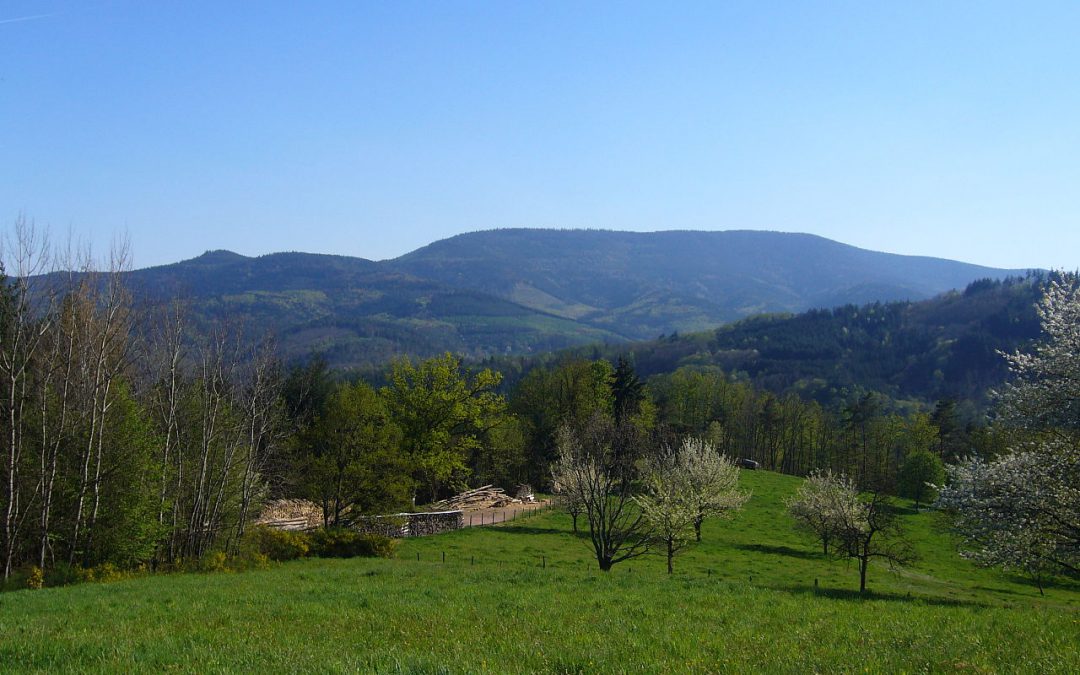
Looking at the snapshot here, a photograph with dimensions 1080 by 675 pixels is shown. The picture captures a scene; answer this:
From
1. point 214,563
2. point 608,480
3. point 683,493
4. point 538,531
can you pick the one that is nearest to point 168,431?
point 214,563

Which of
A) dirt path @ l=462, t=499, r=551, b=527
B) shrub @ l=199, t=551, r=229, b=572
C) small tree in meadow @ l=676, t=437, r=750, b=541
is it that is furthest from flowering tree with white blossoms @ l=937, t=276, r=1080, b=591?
dirt path @ l=462, t=499, r=551, b=527

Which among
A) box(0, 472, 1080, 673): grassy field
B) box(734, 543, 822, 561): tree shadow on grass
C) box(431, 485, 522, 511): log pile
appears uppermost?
box(0, 472, 1080, 673): grassy field

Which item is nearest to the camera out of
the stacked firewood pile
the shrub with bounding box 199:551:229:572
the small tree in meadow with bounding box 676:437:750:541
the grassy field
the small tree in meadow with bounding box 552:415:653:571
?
the grassy field

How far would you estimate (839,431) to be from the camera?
110688mm

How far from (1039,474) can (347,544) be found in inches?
1276

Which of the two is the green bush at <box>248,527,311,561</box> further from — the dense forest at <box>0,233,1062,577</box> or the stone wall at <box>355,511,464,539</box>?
the stone wall at <box>355,511,464,539</box>

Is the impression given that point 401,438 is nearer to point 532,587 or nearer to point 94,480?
point 94,480

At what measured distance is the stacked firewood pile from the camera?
48.6 metres

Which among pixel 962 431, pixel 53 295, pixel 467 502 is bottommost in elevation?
pixel 467 502

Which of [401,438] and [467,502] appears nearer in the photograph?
[401,438]

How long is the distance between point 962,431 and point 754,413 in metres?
29.5

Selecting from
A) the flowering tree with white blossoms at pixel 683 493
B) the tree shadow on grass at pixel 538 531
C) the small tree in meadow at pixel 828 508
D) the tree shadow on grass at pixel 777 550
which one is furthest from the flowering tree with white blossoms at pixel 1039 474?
the tree shadow on grass at pixel 538 531

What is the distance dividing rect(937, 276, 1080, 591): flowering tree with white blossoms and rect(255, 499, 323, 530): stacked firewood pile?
4093 cm

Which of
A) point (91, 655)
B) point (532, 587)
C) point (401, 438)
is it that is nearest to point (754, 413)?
point (401, 438)
